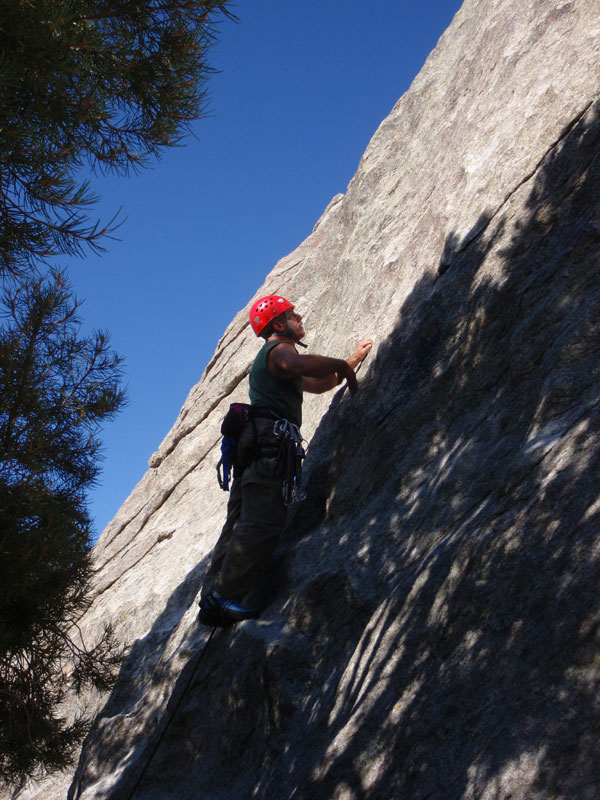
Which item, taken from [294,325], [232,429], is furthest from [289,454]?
[294,325]

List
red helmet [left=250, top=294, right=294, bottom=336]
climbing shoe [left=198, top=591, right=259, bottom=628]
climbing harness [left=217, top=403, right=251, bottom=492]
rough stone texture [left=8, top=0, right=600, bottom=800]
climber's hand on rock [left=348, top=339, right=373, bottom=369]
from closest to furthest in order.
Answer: rough stone texture [left=8, top=0, right=600, bottom=800] < climbing shoe [left=198, top=591, right=259, bottom=628] < climbing harness [left=217, top=403, right=251, bottom=492] < red helmet [left=250, top=294, right=294, bottom=336] < climber's hand on rock [left=348, top=339, right=373, bottom=369]

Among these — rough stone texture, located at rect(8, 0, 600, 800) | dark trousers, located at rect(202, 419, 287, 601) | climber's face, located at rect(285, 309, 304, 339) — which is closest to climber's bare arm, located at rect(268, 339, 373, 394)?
rough stone texture, located at rect(8, 0, 600, 800)

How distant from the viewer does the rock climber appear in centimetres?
598

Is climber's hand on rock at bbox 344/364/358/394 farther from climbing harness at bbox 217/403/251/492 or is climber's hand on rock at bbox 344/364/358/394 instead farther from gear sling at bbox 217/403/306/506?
climbing harness at bbox 217/403/251/492

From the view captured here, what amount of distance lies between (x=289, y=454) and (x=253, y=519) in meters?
0.62

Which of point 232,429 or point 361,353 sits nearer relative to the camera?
point 232,429

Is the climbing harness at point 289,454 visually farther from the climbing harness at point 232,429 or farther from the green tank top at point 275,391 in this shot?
the climbing harness at point 232,429

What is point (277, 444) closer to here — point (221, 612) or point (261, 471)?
point (261, 471)

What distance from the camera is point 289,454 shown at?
6113 millimetres

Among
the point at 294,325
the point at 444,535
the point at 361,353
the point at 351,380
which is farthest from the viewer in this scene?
the point at 361,353

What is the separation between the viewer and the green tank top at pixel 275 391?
644 centimetres

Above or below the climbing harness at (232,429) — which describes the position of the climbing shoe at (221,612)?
below

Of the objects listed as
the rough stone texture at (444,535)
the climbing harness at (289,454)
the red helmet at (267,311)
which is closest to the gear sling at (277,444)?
the climbing harness at (289,454)

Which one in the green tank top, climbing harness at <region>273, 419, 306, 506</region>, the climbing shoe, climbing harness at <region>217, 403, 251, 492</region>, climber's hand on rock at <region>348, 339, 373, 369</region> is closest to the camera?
the climbing shoe
